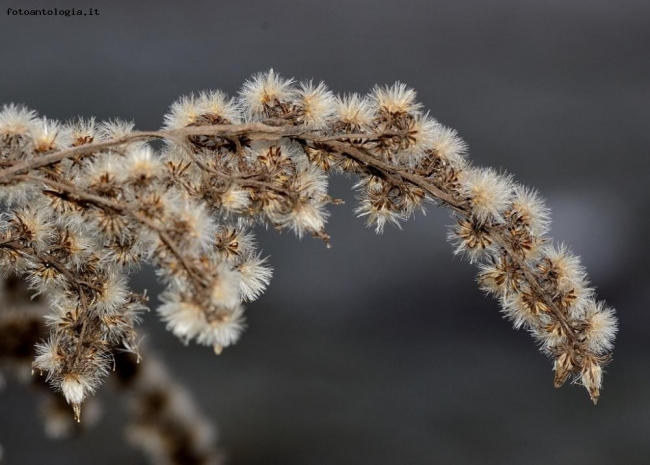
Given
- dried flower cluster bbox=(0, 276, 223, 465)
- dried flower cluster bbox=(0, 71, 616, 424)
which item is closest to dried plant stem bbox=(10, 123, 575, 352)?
dried flower cluster bbox=(0, 71, 616, 424)

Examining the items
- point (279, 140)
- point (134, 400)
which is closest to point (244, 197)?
point (279, 140)

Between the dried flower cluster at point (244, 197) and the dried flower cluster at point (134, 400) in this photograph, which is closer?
the dried flower cluster at point (244, 197)

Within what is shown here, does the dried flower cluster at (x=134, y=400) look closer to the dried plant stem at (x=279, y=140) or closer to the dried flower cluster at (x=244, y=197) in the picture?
the dried flower cluster at (x=244, y=197)

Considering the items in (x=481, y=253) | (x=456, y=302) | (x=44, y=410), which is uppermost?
(x=456, y=302)

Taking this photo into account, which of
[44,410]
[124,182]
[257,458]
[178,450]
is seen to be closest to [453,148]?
[124,182]

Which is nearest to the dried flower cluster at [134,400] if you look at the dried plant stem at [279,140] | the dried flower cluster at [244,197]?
the dried flower cluster at [244,197]

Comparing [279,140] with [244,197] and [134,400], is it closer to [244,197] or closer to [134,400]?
[244,197]

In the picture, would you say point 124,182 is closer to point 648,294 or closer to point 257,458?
point 257,458

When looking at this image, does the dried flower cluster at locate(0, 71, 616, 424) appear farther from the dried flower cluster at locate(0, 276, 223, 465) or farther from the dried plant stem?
the dried flower cluster at locate(0, 276, 223, 465)

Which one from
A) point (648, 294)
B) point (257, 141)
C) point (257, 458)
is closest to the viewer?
point (257, 141)
